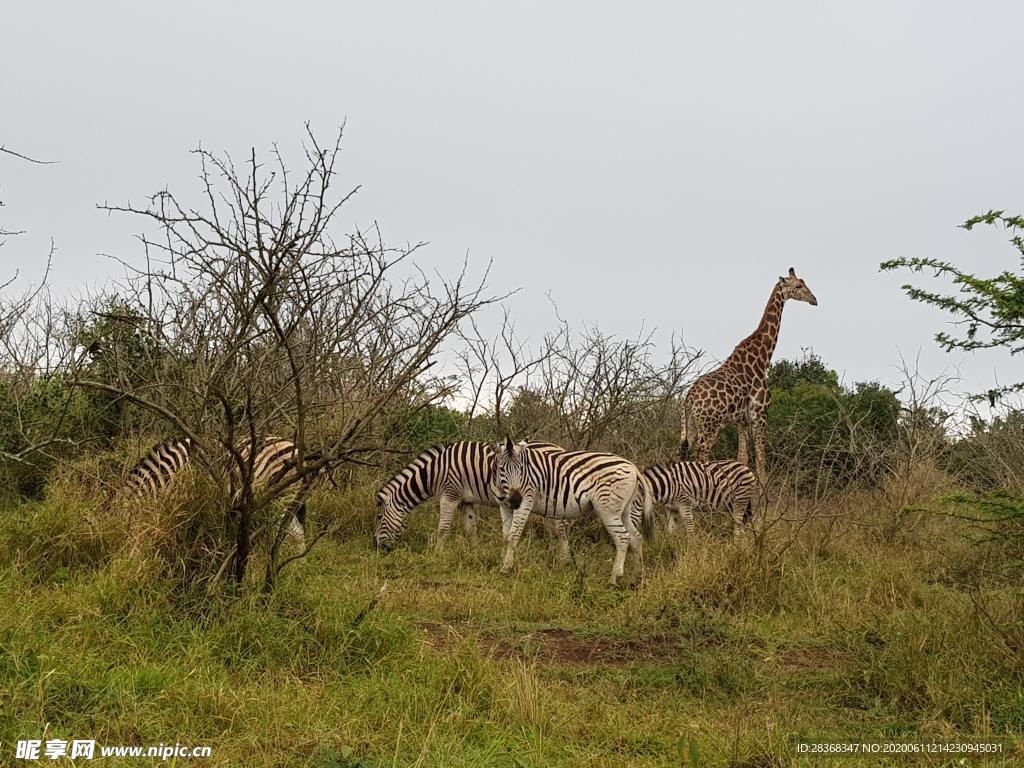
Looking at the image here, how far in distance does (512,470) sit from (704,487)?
2.51 m

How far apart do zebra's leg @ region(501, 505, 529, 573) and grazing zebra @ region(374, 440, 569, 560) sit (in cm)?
73

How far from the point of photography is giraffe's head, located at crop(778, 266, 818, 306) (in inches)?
534

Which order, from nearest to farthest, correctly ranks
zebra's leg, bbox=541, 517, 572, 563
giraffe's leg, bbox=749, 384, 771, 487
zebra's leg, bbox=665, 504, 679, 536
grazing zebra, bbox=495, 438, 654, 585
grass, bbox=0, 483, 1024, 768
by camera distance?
grass, bbox=0, 483, 1024, 768
grazing zebra, bbox=495, 438, 654, 585
zebra's leg, bbox=541, 517, 572, 563
zebra's leg, bbox=665, 504, 679, 536
giraffe's leg, bbox=749, 384, 771, 487

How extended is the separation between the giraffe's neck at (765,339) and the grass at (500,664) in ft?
18.1

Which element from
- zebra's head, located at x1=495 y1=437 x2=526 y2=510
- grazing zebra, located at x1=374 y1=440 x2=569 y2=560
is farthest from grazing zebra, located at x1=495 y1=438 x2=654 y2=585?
grazing zebra, located at x1=374 y1=440 x2=569 y2=560

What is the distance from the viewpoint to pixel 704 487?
10.7 meters

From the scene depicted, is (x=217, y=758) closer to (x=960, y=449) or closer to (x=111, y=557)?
(x=111, y=557)

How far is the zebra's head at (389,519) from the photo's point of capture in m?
10.2

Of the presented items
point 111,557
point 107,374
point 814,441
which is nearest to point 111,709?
point 111,557

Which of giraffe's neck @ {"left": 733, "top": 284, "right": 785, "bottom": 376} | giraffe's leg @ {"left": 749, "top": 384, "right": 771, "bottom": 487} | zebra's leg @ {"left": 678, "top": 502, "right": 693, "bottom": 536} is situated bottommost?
zebra's leg @ {"left": 678, "top": 502, "right": 693, "bottom": 536}

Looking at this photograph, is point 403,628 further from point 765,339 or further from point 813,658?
point 765,339

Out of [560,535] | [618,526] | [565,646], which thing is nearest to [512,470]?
[560,535]

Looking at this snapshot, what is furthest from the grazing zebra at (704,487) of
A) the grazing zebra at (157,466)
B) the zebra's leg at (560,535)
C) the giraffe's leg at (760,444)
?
the grazing zebra at (157,466)

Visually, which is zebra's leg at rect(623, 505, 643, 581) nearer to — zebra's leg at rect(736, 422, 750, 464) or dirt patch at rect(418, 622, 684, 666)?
dirt patch at rect(418, 622, 684, 666)
